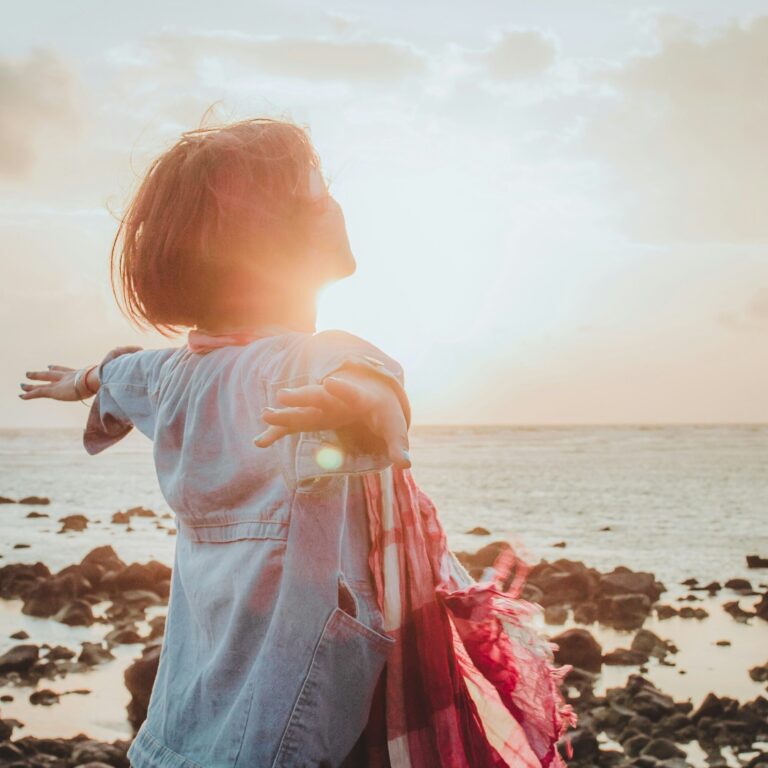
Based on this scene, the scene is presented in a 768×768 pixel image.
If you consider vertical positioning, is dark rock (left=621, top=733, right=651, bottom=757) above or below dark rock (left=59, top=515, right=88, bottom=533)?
above

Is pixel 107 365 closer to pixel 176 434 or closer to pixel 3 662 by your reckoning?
pixel 176 434

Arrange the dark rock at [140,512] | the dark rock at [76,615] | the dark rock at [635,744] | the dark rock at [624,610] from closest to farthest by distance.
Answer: the dark rock at [635,744], the dark rock at [76,615], the dark rock at [624,610], the dark rock at [140,512]

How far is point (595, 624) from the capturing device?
9.01 metres

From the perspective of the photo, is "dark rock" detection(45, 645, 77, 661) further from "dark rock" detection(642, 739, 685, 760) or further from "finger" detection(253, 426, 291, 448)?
"finger" detection(253, 426, 291, 448)

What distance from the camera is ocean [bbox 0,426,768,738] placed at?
22.9 feet

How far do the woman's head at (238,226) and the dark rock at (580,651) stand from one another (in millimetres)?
6119

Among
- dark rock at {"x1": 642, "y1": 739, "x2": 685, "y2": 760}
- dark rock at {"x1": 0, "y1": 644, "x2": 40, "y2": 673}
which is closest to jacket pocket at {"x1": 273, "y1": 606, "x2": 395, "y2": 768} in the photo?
dark rock at {"x1": 642, "y1": 739, "x2": 685, "y2": 760}

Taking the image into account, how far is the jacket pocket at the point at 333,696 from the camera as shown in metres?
1.52

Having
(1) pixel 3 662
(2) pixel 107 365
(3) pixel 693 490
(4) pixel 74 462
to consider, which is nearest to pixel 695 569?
(1) pixel 3 662

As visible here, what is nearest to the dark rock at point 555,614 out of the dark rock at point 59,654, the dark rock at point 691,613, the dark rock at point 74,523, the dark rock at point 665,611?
the dark rock at point 665,611

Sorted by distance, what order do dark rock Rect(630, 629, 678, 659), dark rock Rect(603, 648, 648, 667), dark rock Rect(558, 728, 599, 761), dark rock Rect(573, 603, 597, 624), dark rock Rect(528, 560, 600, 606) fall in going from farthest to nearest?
dark rock Rect(528, 560, 600, 606)
dark rock Rect(573, 603, 597, 624)
dark rock Rect(630, 629, 678, 659)
dark rock Rect(603, 648, 648, 667)
dark rock Rect(558, 728, 599, 761)

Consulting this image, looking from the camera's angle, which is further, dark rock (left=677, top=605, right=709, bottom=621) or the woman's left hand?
dark rock (left=677, top=605, right=709, bottom=621)

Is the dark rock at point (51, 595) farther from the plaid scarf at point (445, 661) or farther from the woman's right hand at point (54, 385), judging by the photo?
the plaid scarf at point (445, 661)

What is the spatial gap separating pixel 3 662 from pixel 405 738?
632cm
